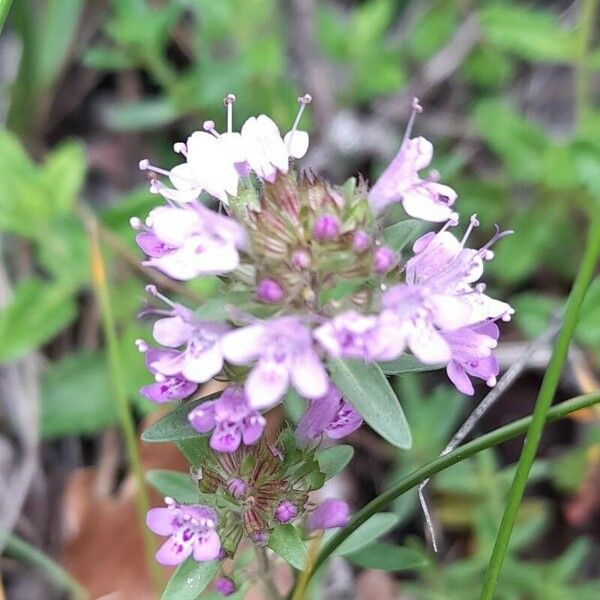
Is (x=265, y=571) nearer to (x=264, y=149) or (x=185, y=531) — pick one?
(x=185, y=531)

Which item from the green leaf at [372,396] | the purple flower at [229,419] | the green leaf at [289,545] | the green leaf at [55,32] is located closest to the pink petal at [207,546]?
the green leaf at [289,545]

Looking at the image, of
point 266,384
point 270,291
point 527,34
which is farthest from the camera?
point 527,34

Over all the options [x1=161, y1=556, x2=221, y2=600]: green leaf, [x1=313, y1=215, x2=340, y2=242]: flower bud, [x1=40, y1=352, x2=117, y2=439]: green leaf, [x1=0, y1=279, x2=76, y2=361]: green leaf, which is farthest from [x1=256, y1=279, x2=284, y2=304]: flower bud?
[x1=40, y1=352, x2=117, y2=439]: green leaf

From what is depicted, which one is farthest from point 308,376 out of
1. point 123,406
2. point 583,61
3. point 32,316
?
point 583,61

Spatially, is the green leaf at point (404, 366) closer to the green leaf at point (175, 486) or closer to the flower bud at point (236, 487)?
the flower bud at point (236, 487)

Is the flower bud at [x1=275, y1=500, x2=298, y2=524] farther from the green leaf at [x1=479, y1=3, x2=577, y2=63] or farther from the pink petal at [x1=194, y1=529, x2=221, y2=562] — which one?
the green leaf at [x1=479, y1=3, x2=577, y2=63]

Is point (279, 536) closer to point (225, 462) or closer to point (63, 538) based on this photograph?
point (225, 462)
